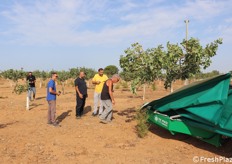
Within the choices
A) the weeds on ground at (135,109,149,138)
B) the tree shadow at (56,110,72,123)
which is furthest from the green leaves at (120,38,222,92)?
the tree shadow at (56,110,72,123)

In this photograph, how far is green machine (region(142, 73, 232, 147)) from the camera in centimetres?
542

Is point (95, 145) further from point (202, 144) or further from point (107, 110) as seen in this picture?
point (202, 144)

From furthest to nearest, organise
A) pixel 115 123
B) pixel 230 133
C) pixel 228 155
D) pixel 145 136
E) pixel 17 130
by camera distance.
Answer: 1. pixel 115 123
2. pixel 17 130
3. pixel 145 136
4. pixel 228 155
5. pixel 230 133

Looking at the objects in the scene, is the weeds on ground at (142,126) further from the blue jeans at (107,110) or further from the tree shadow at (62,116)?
the tree shadow at (62,116)

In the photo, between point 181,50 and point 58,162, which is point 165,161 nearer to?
point 58,162

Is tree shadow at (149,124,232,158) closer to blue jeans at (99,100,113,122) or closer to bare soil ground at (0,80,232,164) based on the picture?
bare soil ground at (0,80,232,164)

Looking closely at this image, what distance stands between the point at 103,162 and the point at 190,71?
14.2 feet

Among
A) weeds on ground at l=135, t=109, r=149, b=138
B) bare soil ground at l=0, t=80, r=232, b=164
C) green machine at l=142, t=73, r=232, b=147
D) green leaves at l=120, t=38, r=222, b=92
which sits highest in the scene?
green leaves at l=120, t=38, r=222, b=92

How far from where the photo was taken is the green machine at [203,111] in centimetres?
542

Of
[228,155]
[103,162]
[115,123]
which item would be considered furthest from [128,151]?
[115,123]

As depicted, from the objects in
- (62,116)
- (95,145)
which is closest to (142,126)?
(95,145)

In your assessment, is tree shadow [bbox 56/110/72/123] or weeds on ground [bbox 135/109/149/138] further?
tree shadow [bbox 56/110/72/123]

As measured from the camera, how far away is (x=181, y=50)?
24.7 feet

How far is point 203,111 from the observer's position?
574 centimetres
